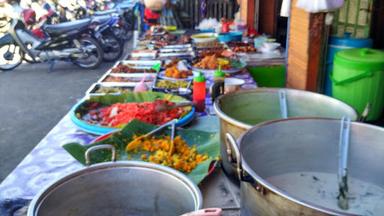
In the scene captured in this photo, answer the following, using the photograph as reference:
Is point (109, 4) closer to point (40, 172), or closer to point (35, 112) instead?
point (35, 112)

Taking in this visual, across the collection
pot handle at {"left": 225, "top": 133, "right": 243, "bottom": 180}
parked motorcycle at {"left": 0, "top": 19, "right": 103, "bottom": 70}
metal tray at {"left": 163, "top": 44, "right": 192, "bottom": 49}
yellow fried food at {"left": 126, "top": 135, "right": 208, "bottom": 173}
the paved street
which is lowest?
the paved street

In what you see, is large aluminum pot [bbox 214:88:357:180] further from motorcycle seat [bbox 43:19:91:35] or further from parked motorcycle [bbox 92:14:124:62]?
parked motorcycle [bbox 92:14:124:62]

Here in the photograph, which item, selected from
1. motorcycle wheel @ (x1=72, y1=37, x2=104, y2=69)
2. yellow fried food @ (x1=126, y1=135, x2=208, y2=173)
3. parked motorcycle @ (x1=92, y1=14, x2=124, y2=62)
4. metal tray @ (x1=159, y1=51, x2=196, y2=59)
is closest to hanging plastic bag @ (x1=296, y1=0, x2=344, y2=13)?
metal tray @ (x1=159, y1=51, x2=196, y2=59)

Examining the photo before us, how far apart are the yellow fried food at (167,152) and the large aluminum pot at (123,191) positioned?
0.34 m

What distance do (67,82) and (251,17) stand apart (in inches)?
115

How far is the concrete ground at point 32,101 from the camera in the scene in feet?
11.8

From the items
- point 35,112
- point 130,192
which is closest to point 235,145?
point 130,192

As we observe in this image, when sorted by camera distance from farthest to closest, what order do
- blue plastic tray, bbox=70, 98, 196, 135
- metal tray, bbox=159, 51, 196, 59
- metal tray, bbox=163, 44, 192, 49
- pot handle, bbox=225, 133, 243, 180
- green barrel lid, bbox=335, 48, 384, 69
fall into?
1. metal tray, bbox=163, 44, 192, 49
2. metal tray, bbox=159, 51, 196, 59
3. green barrel lid, bbox=335, 48, 384, 69
4. blue plastic tray, bbox=70, 98, 196, 135
5. pot handle, bbox=225, 133, 243, 180

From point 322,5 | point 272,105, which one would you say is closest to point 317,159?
point 272,105

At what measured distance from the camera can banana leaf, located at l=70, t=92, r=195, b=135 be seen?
1.84 metres

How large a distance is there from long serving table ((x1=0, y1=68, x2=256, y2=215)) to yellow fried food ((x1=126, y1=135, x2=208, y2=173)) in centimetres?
9

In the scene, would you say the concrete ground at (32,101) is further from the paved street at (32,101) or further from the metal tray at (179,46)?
the metal tray at (179,46)

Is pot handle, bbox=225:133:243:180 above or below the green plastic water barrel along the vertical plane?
above

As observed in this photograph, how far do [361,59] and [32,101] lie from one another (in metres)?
3.90
